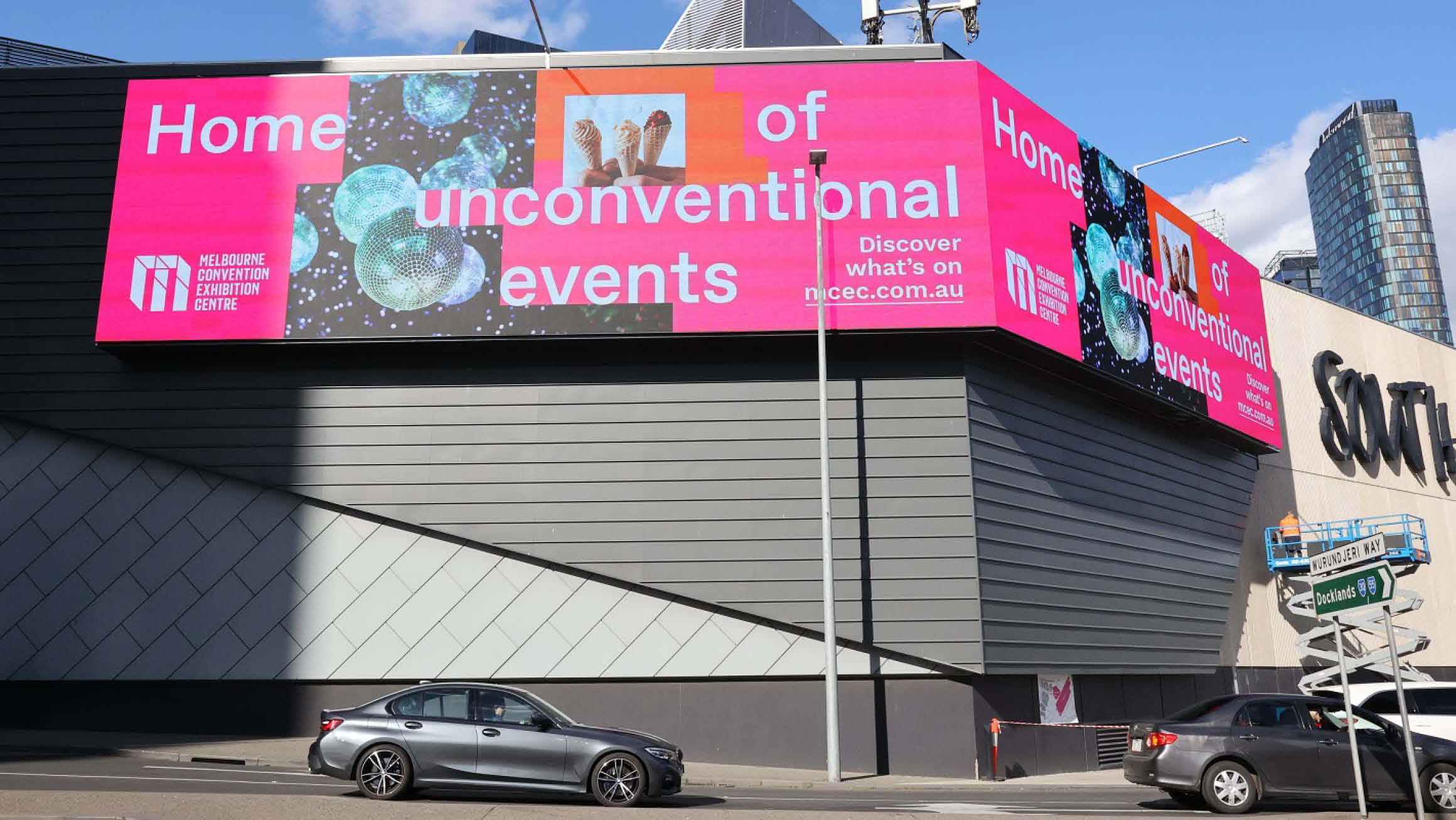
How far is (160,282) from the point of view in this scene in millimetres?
20922

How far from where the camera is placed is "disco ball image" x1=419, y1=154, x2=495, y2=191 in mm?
21594

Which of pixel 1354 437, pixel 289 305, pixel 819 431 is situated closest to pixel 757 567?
pixel 819 431

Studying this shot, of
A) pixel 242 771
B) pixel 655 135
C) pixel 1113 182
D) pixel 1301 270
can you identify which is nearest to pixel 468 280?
pixel 655 135

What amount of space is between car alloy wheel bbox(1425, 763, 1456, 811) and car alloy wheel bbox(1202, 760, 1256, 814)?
2.29 metres

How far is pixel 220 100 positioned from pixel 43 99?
352 centimetres

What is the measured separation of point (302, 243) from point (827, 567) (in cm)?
1132

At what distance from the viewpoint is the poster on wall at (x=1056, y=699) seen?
70.3ft

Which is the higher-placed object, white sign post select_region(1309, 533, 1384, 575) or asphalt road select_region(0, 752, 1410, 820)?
white sign post select_region(1309, 533, 1384, 575)

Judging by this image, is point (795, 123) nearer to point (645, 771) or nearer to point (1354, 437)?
point (645, 771)

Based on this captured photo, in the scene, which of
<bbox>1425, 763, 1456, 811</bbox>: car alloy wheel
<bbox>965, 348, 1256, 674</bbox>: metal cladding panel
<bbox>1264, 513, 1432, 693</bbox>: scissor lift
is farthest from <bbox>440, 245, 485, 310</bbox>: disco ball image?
<bbox>1264, 513, 1432, 693</bbox>: scissor lift

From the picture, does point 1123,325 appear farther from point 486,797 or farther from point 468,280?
point 486,797

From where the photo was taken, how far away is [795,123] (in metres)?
22.0

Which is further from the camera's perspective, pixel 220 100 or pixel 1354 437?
pixel 1354 437

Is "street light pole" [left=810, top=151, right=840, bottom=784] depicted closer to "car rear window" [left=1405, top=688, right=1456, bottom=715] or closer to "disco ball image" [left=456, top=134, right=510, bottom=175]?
"disco ball image" [left=456, top=134, right=510, bottom=175]
